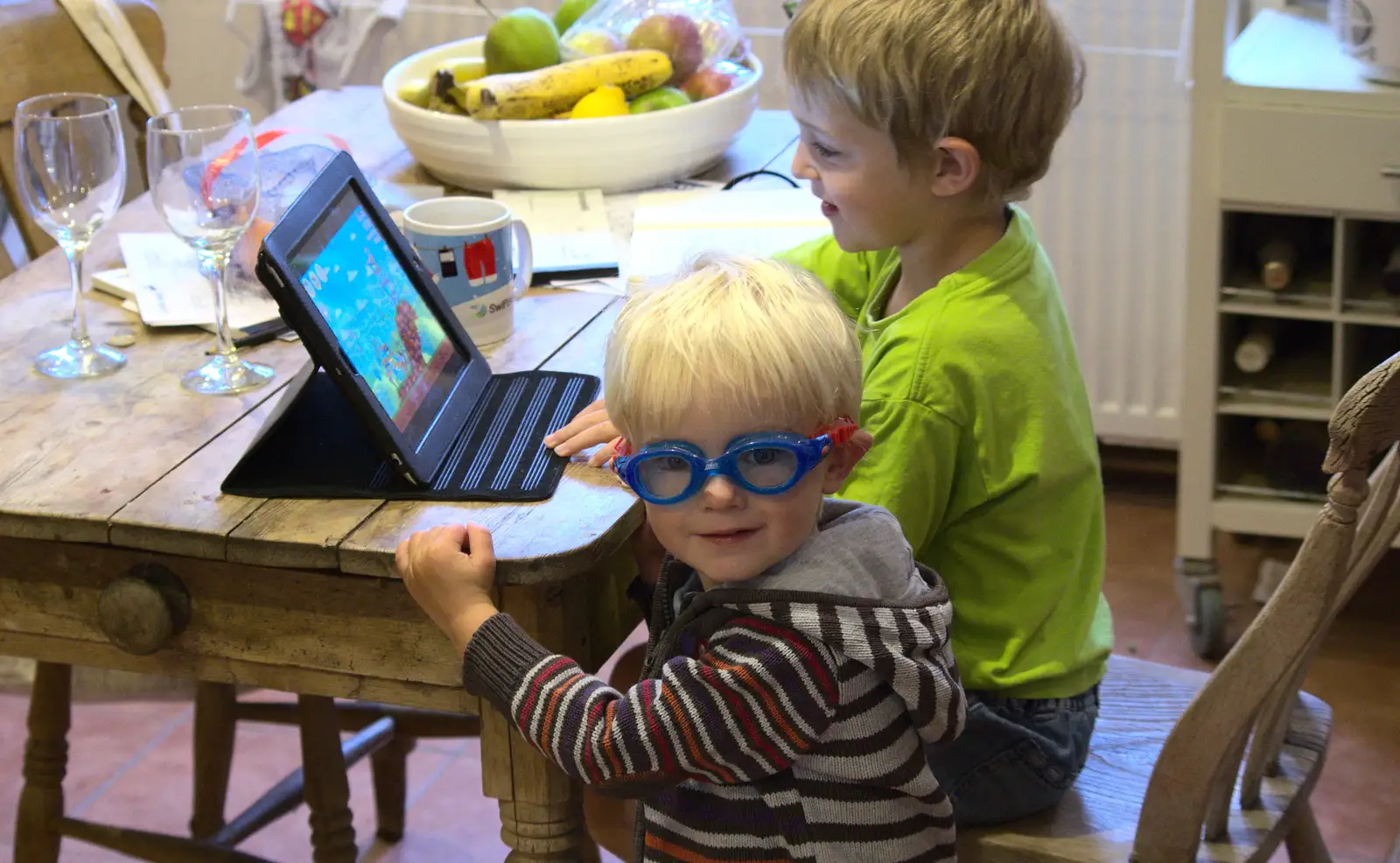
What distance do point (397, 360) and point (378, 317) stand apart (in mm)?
38

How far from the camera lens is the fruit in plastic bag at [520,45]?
72.5 inches

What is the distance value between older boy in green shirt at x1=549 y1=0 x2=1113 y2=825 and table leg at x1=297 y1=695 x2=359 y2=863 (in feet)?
2.60

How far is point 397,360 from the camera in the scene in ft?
4.09

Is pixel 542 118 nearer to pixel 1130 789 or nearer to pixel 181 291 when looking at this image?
pixel 181 291

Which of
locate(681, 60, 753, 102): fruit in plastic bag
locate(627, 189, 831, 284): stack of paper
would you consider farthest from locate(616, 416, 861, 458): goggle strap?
locate(681, 60, 753, 102): fruit in plastic bag

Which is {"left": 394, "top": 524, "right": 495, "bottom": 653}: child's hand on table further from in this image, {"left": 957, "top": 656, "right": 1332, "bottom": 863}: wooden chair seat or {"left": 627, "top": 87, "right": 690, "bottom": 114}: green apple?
{"left": 627, "top": 87, "right": 690, "bottom": 114}: green apple

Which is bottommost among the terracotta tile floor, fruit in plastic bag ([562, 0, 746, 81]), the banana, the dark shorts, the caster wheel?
the terracotta tile floor

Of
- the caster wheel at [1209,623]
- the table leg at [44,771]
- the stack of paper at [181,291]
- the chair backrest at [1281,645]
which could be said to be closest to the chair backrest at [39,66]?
the stack of paper at [181,291]

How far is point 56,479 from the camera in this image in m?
1.19

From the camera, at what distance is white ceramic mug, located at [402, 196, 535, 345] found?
1.40 m

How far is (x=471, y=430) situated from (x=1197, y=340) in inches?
54.6

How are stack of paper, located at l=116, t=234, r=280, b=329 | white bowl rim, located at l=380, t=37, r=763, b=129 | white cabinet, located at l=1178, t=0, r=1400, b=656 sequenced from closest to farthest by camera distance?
stack of paper, located at l=116, t=234, r=280, b=329 → white bowl rim, located at l=380, t=37, r=763, b=129 → white cabinet, located at l=1178, t=0, r=1400, b=656

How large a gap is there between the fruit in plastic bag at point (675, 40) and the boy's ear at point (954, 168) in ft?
2.21

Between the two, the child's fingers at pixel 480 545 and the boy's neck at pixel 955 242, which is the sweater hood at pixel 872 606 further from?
the boy's neck at pixel 955 242
